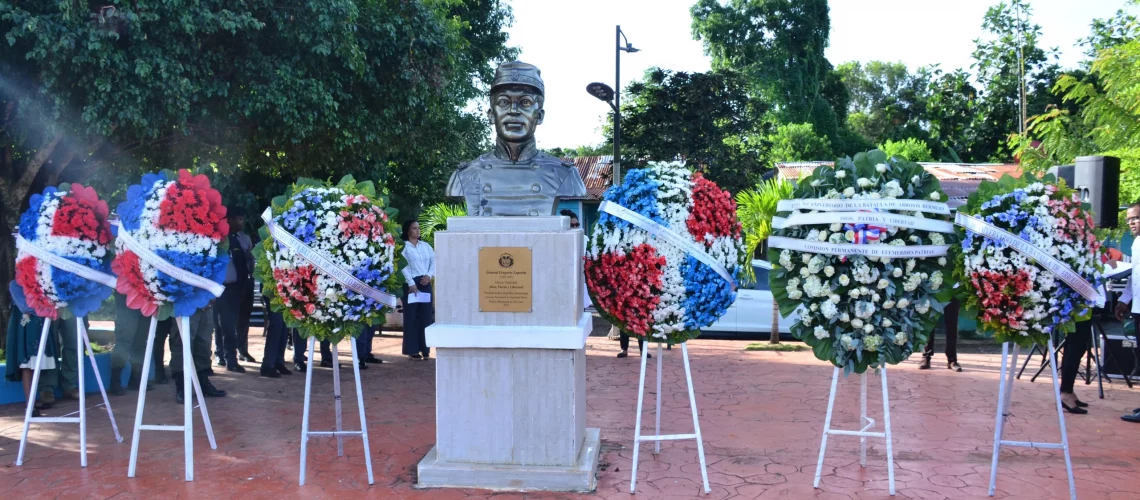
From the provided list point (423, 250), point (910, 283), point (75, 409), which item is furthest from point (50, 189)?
point (910, 283)

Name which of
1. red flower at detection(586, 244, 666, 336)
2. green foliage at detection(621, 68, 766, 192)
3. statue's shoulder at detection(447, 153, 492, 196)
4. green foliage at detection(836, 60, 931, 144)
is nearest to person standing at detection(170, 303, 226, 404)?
statue's shoulder at detection(447, 153, 492, 196)

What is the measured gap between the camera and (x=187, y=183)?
5.45 meters

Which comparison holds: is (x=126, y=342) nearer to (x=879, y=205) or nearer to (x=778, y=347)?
(x=879, y=205)

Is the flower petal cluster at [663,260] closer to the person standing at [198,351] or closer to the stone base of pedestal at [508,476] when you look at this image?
the stone base of pedestal at [508,476]

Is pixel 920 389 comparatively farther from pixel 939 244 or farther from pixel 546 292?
pixel 546 292

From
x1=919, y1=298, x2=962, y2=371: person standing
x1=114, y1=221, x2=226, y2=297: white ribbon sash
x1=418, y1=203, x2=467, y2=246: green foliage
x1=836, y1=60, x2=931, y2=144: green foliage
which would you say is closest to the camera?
x1=114, y1=221, x2=226, y2=297: white ribbon sash

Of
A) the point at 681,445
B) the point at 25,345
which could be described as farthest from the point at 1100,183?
the point at 25,345

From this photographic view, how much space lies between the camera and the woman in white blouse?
9.63m

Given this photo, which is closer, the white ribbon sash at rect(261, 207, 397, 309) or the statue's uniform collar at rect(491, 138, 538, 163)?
the white ribbon sash at rect(261, 207, 397, 309)

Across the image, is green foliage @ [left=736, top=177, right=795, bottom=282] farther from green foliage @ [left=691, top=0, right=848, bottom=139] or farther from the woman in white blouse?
green foliage @ [left=691, top=0, right=848, bottom=139]

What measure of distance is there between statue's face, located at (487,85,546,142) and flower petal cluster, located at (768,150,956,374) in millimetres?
1790

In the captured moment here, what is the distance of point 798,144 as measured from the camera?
33219 mm

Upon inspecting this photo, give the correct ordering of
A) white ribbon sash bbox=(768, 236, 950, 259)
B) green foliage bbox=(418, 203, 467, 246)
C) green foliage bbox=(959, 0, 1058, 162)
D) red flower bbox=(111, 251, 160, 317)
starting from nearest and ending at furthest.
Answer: white ribbon sash bbox=(768, 236, 950, 259), red flower bbox=(111, 251, 160, 317), green foliage bbox=(418, 203, 467, 246), green foliage bbox=(959, 0, 1058, 162)

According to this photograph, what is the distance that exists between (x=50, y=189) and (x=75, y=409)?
93.7 inches
